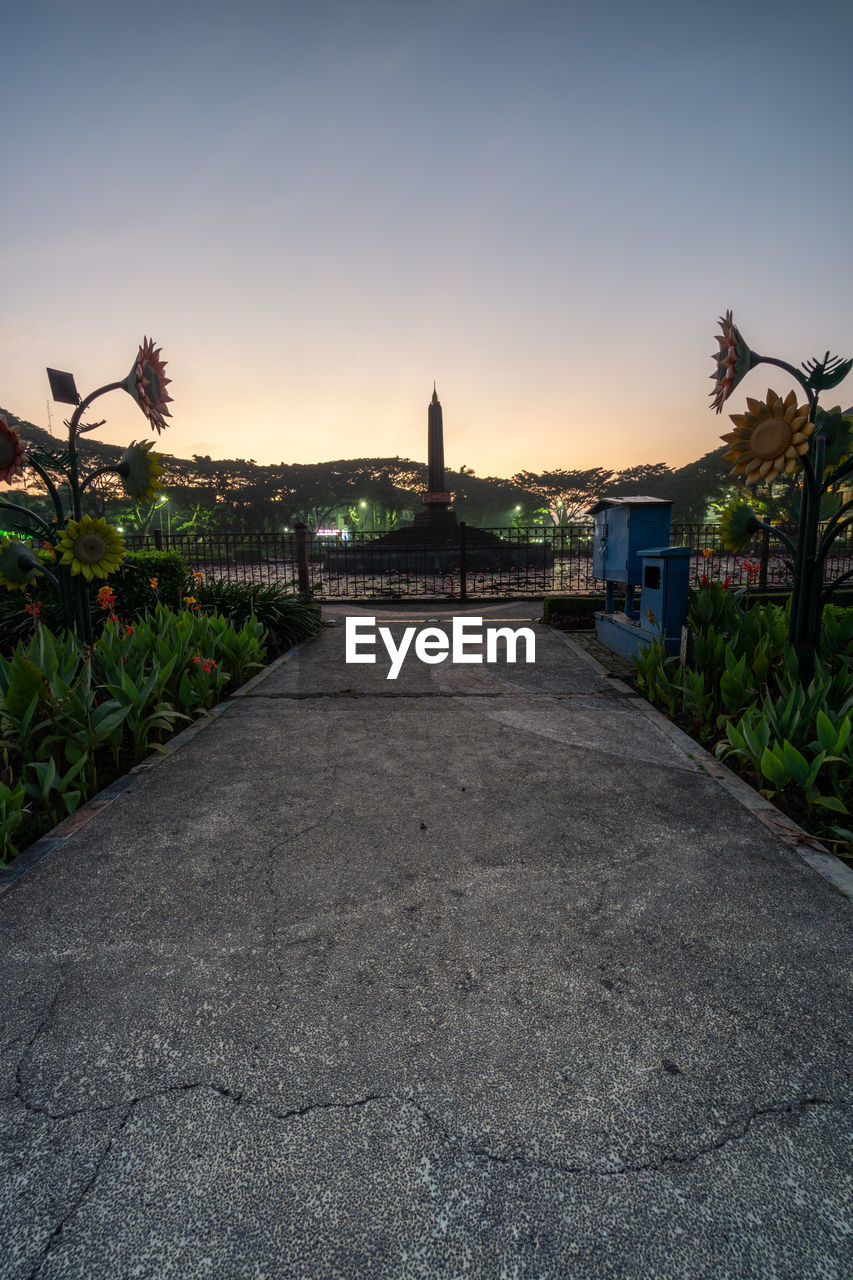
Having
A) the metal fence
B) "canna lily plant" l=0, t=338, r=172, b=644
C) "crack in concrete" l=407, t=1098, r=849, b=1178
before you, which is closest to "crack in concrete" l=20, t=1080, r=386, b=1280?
"crack in concrete" l=407, t=1098, r=849, b=1178

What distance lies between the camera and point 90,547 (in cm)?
423

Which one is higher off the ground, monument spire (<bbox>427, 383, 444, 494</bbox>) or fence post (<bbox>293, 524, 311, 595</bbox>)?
monument spire (<bbox>427, 383, 444, 494</bbox>)

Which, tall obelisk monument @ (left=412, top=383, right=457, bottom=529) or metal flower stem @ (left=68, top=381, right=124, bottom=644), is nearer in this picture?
metal flower stem @ (left=68, top=381, right=124, bottom=644)

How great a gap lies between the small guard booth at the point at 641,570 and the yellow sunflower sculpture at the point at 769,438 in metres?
1.64

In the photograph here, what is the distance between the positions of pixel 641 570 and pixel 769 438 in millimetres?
3145

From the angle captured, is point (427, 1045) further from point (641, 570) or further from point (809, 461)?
point (641, 570)

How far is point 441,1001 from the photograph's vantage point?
74.0 inches

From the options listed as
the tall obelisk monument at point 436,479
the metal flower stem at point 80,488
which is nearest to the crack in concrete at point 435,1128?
the metal flower stem at point 80,488

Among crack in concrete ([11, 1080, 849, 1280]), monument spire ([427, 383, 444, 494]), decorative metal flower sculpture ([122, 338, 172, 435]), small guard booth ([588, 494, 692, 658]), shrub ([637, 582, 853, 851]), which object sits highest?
monument spire ([427, 383, 444, 494])

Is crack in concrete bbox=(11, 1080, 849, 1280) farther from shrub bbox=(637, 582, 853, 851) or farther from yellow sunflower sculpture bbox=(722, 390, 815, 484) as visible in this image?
yellow sunflower sculpture bbox=(722, 390, 815, 484)

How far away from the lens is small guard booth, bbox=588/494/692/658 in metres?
5.70

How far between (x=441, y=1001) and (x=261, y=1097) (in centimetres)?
57

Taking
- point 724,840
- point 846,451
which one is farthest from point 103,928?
point 846,451

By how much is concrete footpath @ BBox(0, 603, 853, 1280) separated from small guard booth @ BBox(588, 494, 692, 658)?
2801 mm
